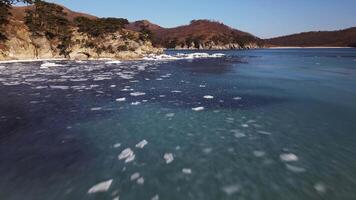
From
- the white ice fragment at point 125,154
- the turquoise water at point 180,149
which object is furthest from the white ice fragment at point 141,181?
the white ice fragment at point 125,154

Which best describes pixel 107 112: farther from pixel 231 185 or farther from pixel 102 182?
pixel 231 185

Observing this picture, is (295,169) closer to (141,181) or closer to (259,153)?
(259,153)

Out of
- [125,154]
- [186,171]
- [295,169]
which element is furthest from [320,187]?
[125,154]

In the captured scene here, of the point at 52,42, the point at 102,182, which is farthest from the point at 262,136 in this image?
the point at 52,42

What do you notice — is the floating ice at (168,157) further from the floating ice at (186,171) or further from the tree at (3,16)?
the tree at (3,16)

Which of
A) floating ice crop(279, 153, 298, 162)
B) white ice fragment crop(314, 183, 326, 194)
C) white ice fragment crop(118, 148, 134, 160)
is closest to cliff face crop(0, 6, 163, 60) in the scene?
white ice fragment crop(118, 148, 134, 160)

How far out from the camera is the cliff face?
72.7m

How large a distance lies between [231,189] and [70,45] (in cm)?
8863

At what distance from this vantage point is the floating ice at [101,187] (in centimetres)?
700

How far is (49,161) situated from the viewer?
28.7 ft

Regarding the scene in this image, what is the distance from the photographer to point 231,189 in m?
7.08

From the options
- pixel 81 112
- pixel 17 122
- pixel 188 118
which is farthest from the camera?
pixel 81 112

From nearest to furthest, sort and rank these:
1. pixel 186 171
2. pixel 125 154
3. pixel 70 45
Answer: pixel 186 171, pixel 125 154, pixel 70 45

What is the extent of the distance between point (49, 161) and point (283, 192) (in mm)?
7082
